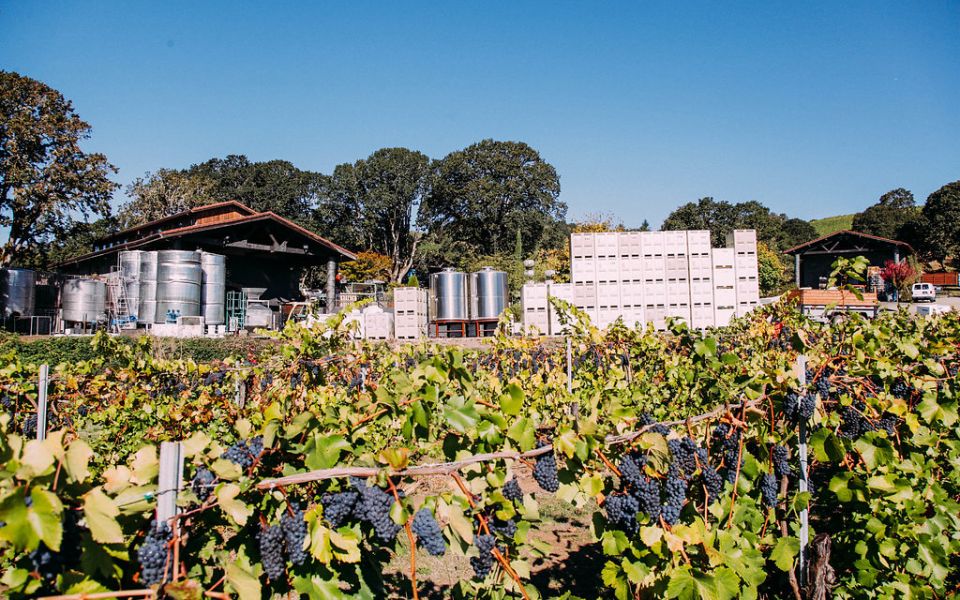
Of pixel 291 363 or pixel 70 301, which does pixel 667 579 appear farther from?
pixel 70 301

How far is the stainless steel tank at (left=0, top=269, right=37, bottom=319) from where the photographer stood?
21.4 metres

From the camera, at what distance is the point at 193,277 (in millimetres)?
20875

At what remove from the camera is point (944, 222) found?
4528 cm

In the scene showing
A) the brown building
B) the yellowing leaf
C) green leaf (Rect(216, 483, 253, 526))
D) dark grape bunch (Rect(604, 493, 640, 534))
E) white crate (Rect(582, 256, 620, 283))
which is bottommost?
dark grape bunch (Rect(604, 493, 640, 534))

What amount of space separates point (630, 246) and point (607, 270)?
0.97 meters

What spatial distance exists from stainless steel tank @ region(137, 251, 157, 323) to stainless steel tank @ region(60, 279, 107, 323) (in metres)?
2.34

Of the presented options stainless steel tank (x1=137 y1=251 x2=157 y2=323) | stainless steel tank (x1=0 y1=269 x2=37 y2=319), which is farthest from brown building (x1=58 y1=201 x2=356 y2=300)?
stainless steel tank (x1=0 y1=269 x2=37 y2=319)

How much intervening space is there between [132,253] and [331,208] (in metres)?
30.2

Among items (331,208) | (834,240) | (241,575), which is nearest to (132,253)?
(241,575)

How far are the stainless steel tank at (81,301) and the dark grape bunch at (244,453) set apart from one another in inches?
955

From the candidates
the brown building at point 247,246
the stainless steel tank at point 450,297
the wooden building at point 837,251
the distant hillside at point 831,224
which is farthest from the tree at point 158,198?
the distant hillside at point 831,224

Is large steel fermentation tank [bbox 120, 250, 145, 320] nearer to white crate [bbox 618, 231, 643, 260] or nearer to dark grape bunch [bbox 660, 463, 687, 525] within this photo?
white crate [bbox 618, 231, 643, 260]

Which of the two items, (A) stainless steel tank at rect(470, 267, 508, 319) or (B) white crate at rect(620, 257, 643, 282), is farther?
(A) stainless steel tank at rect(470, 267, 508, 319)

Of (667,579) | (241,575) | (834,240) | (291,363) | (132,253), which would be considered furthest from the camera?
(834,240)
